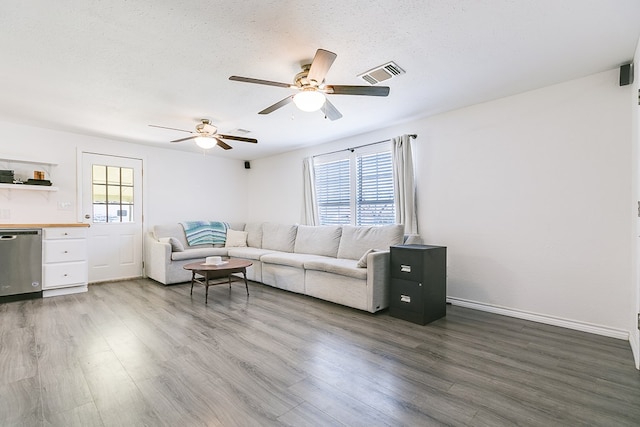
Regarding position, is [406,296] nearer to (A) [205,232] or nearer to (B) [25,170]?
(A) [205,232]

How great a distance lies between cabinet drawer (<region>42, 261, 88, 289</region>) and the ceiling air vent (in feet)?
15.2

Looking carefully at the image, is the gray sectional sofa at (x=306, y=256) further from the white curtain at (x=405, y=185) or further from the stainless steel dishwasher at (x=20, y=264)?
the stainless steel dishwasher at (x=20, y=264)

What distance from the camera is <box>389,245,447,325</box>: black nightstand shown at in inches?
123

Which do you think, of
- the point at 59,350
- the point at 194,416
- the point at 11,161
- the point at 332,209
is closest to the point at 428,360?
the point at 194,416

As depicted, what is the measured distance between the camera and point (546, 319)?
3135 millimetres

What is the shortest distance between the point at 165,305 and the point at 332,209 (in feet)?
9.66

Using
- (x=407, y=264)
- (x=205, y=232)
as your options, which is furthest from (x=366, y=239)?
(x=205, y=232)

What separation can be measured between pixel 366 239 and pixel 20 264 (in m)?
4.55

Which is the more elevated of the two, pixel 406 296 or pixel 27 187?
pixel 27 187

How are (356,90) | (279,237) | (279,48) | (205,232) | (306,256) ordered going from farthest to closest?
(205,232) < (279,237) < (306,256) < (356,90) < (279,48)

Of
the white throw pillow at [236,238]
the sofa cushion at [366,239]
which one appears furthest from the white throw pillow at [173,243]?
the sofa cushion at [366,239]

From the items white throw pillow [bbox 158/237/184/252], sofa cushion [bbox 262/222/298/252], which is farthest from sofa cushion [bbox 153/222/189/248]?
sofa cushion [bbox 262/222/298/252]

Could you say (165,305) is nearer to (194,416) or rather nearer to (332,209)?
(194,416)

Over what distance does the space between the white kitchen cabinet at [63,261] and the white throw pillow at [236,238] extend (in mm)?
2281
